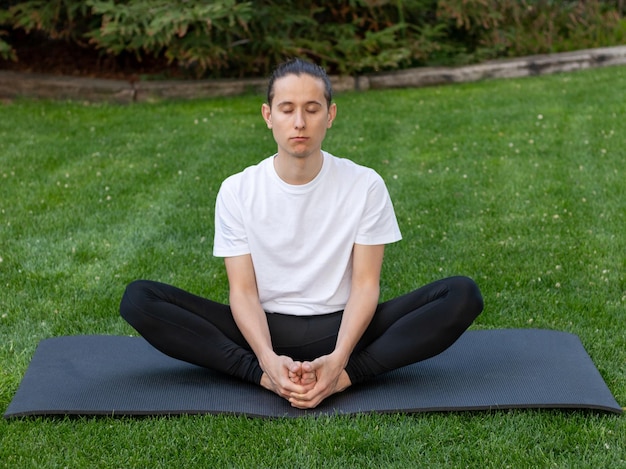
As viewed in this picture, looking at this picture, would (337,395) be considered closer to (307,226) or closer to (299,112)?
(307,226)

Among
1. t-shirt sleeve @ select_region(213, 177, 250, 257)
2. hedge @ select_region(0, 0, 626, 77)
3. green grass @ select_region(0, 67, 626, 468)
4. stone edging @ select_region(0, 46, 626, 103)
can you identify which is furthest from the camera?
stone edging @ select_region(0, 46, 626, 103)

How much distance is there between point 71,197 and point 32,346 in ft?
6.89

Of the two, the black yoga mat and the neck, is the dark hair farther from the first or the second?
the black yoga mat

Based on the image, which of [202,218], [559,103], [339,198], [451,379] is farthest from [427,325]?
[559,103]

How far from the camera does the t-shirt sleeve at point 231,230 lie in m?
3.28

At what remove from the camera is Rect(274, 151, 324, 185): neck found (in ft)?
10.6

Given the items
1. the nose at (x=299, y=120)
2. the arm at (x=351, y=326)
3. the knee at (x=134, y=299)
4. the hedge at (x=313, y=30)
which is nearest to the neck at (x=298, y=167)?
the nose at (x=299, y=120)

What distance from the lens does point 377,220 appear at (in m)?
3.24

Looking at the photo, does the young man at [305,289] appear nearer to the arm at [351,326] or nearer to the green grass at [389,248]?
the arm at [351,326]

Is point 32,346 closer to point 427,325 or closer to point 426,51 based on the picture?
point 427,325

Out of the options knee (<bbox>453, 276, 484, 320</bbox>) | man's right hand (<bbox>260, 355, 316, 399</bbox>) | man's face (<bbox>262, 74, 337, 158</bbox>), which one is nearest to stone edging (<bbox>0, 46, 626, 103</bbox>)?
man's face (<bbox>262, 74, 337, 158</bbox>)

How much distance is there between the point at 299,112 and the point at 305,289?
64 centimetres

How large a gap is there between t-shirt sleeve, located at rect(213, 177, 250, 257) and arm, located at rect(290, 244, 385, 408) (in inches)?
15.7

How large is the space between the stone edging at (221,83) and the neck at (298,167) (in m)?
5.51
